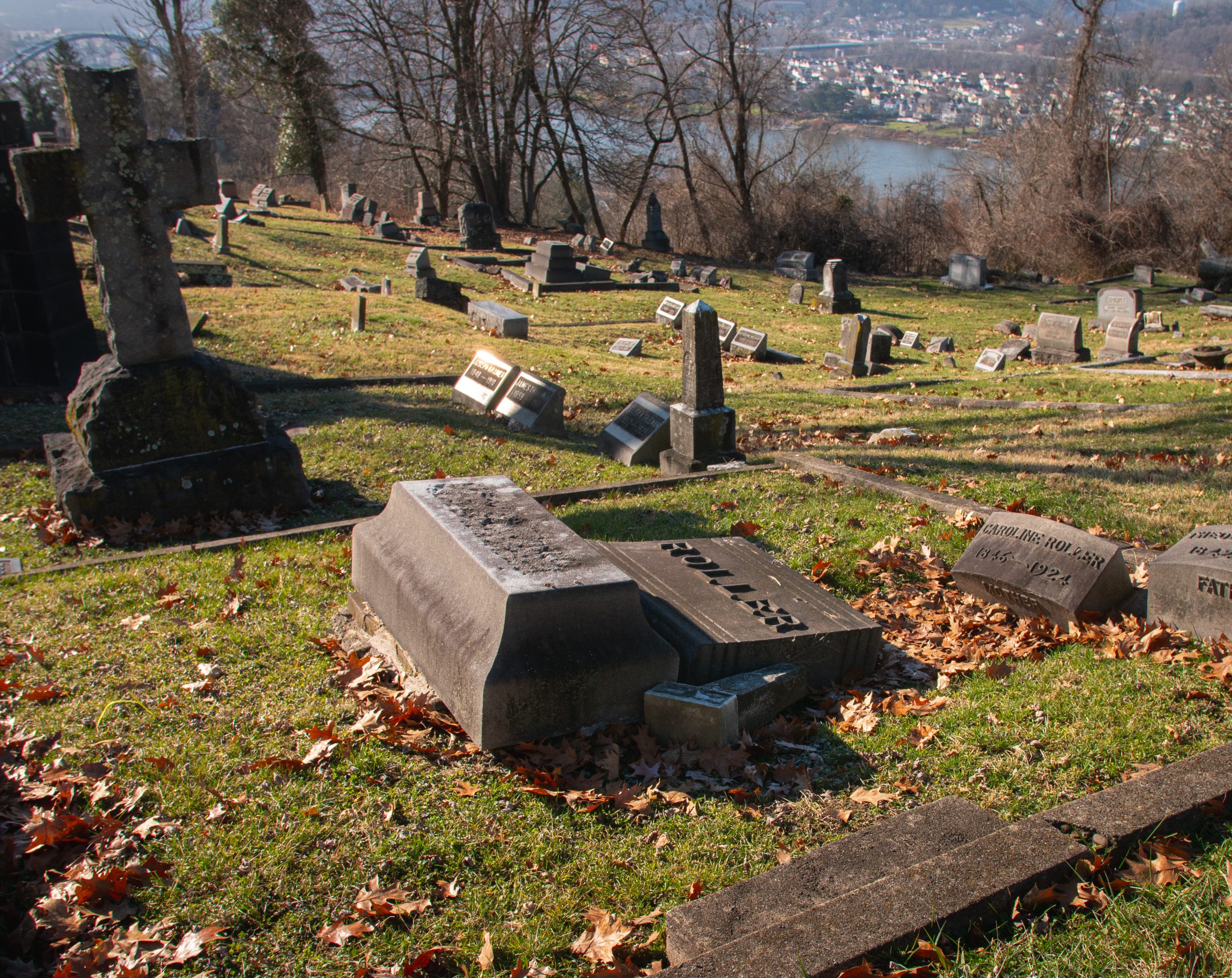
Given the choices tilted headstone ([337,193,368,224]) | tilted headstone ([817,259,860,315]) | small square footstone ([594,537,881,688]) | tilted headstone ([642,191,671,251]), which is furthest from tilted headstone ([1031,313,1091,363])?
tilted headstone ([337,193,368,224])

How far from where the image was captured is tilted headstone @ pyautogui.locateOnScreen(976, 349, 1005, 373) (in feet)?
58.8

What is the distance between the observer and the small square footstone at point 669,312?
20828mm

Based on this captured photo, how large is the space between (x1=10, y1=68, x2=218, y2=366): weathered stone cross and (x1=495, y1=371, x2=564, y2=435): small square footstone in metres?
4.04

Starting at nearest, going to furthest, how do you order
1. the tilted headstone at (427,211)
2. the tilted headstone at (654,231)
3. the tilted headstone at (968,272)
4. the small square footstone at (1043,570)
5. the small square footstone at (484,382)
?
the small square footstone at (1043,570) → the small square footstone at (484,382) → the tilted headstone at (968,272) → the tilted headstone at (427,211) → the tilted headstone at (654,231)

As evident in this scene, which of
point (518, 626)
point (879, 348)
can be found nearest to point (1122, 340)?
point (879, 348)

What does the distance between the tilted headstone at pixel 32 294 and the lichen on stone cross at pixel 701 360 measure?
7.55 metres

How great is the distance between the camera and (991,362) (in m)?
18.1

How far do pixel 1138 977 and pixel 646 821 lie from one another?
1.72 m

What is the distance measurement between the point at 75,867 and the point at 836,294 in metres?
23.9

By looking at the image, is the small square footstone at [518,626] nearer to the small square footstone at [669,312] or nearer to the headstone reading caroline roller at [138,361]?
the headstone reading caroline roller at [138,361]

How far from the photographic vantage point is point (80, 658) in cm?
478

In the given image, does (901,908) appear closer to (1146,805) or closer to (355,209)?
(1146,805)

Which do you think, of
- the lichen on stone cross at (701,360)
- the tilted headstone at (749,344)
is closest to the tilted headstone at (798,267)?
the tilted headstone at (749,344)

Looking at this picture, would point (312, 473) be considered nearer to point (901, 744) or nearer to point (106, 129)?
point (106, 129)
